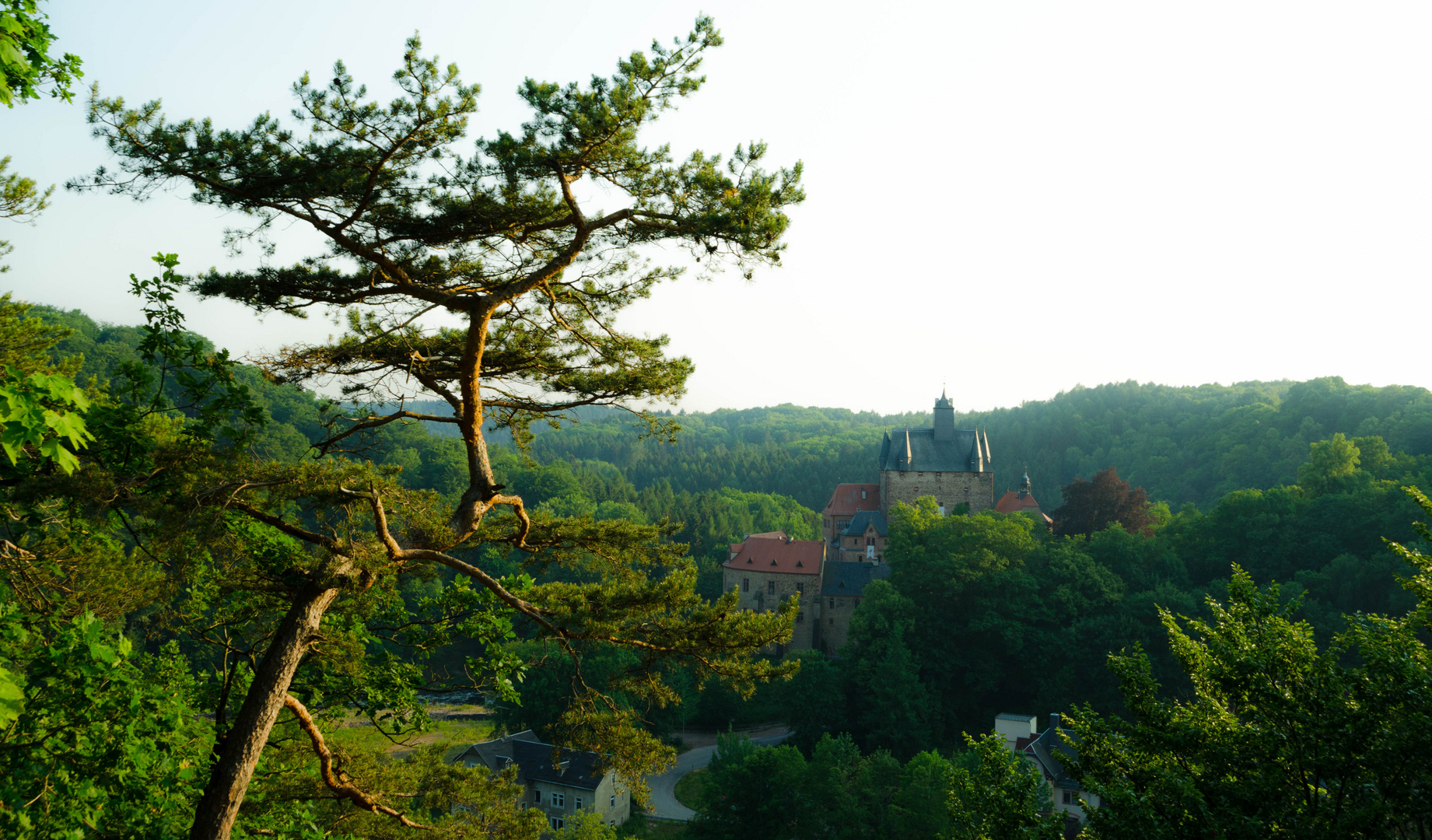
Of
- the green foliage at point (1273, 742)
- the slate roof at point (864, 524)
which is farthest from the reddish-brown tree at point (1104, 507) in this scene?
the green foliage at point (1273, 742)

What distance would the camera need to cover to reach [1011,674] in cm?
3325

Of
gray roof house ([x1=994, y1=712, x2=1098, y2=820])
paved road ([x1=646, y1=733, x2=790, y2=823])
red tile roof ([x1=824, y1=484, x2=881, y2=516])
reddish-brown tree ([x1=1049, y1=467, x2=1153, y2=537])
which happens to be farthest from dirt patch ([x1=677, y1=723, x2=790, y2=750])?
reddish-brown tree ([x1=1049, y1=467, x2=1153, y2=537])

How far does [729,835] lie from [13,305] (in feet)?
73.4

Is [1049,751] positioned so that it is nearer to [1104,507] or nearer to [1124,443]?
[1104,507]

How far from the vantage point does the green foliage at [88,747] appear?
4855 millimetres

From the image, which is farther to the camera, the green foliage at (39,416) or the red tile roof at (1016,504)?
the red tile roof at (1016,504)

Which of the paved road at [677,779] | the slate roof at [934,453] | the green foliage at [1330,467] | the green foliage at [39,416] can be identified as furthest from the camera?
the slate roof at [934,453]

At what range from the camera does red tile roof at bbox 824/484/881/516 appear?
48.2 meters

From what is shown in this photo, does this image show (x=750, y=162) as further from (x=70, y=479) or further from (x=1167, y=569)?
(x=1167, y=569)

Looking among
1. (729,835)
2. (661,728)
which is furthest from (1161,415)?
(729,835)

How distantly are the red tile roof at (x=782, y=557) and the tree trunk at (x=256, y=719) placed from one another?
36.0 meters

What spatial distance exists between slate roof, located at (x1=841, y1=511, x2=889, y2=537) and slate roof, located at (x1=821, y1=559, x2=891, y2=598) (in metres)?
3.29

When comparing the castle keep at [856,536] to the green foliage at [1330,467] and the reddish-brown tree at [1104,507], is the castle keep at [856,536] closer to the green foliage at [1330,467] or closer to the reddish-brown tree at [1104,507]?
the reddish-brown tree at [1104,507]

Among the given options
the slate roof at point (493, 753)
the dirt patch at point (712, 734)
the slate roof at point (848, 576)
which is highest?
the slate roof at point (848, 576)
